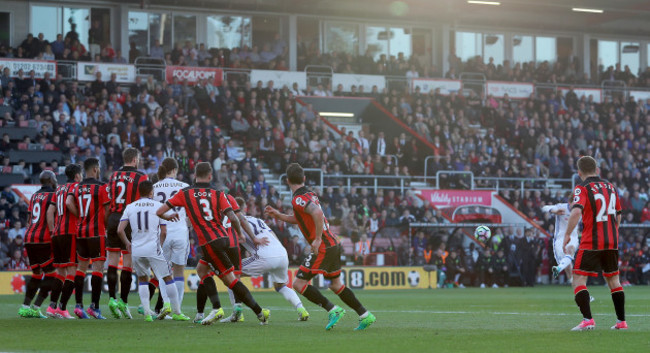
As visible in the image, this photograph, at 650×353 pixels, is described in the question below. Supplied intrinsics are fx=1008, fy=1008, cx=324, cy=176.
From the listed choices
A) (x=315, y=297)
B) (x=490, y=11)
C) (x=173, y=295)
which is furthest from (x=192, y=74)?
(x=315, y=297)

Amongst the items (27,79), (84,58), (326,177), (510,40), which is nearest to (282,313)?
(326,177)

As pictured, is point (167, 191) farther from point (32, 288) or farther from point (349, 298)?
point (349, 298)

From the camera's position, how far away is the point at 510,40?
5034cm

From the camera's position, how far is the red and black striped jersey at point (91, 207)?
15555 millimetres

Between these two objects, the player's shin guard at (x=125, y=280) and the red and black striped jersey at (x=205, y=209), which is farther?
the player's shin guard at (x=125, y=280)

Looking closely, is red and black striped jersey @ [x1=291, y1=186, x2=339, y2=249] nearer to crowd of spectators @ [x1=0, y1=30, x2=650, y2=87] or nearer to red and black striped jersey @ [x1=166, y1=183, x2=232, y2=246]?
red and black striped jersey @ [x1=166, y1=183, x2=232, y2=246]

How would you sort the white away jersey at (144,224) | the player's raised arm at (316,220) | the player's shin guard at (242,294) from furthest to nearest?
the white away jersey at (144,224) → the player's shin guard at (242,294) → the player's raised arm at (316,220)

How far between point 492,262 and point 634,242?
556cm

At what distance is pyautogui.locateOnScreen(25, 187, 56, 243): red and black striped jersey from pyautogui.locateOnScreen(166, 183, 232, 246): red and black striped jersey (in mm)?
3505

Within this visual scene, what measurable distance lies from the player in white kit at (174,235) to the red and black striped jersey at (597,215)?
590 centimetres

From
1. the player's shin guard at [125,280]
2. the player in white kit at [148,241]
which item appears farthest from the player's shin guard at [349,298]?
the player's shin guard at [125,280]

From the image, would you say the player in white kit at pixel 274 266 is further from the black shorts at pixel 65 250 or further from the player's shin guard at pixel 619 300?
the player's shin guard at pixel 619 300

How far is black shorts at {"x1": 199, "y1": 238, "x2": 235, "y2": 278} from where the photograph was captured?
13.3 m

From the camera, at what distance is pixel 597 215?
12.6m
